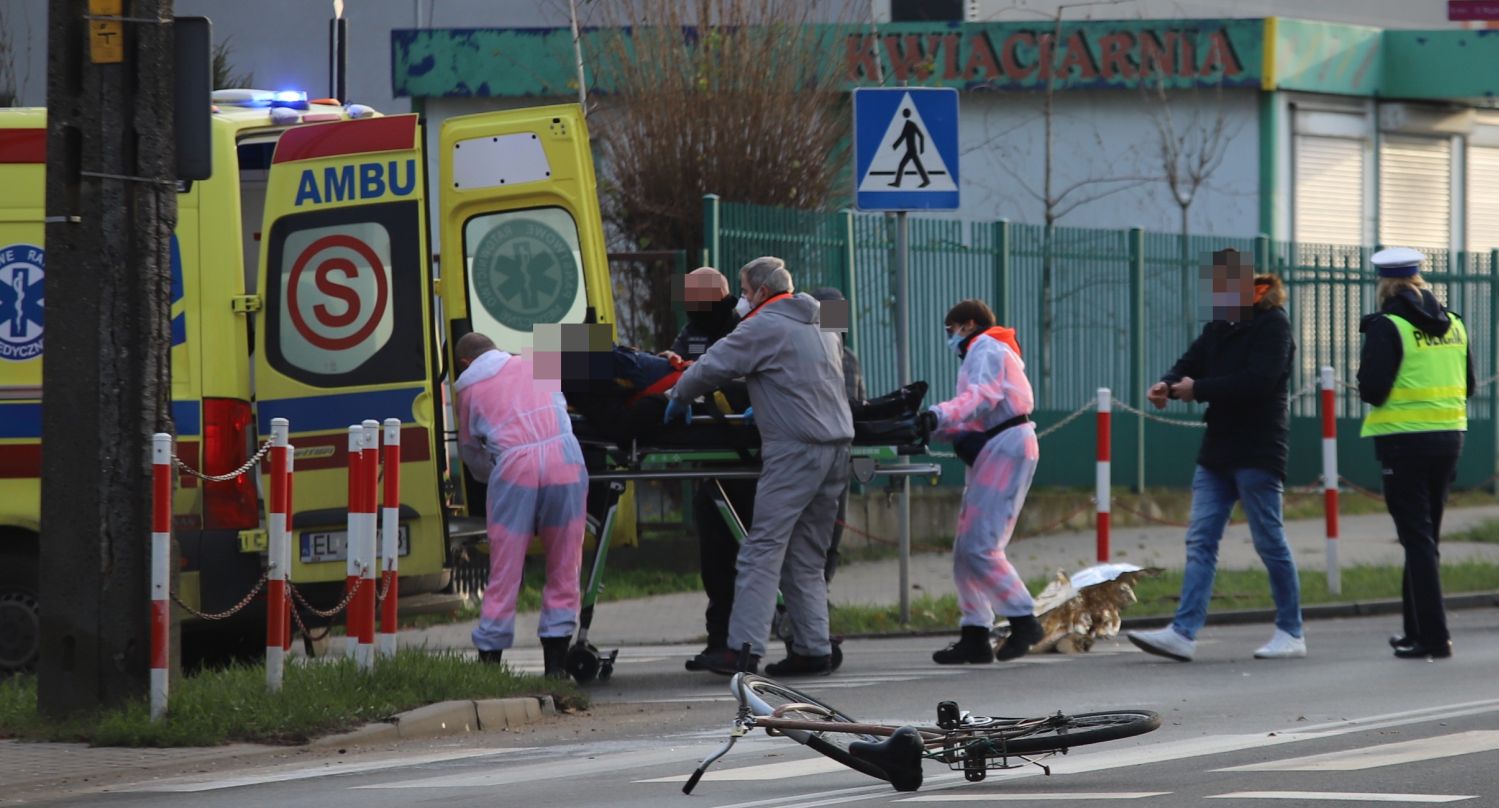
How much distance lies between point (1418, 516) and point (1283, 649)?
94 cm

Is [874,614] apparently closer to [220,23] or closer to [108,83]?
[108,83]

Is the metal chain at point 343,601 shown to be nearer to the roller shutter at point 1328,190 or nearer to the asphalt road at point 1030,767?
the asphalt road at point 1030,767

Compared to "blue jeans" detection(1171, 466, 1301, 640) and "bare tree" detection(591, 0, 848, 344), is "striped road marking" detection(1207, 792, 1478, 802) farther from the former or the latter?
"bare tree" detection(591, 0, 848, 344)

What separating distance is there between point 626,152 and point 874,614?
5.30 metres

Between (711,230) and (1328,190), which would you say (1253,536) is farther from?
(1328,190)

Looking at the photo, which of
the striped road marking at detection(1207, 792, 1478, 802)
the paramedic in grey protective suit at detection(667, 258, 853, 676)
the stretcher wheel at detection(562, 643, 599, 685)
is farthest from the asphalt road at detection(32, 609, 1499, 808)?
the paramedic in grey protective suit at detection(667, 258, 853, 676)

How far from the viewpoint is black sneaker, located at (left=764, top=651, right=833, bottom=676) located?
1072 cm

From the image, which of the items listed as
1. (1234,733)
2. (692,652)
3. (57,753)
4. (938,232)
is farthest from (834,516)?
(938,232)

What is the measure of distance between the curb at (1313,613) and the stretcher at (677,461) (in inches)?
77.3

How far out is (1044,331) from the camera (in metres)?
18.5

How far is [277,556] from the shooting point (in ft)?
29.8

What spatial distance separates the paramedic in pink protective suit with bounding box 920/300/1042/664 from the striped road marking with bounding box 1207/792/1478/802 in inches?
182

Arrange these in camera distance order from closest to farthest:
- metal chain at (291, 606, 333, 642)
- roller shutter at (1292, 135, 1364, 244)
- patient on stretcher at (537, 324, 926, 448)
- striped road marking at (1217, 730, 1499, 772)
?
striped road marking at (1217, 730, 1499, 772) → metal chain at (291, 606, 333, 642) → patient on stretcher at (537, 324, 926, 448) → roller shutter at (1292, 135, 1364, 244)

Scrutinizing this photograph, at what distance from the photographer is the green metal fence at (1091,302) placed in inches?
656
